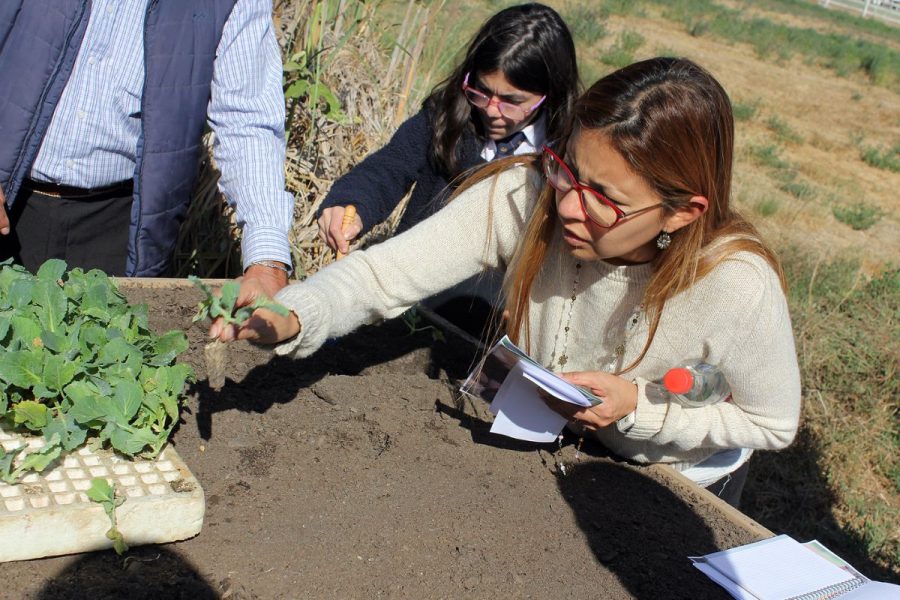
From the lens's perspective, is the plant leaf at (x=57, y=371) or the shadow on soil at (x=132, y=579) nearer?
the shadow on soil at (x=132, y=579)

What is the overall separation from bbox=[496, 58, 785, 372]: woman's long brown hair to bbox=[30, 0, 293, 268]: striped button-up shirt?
689 mm

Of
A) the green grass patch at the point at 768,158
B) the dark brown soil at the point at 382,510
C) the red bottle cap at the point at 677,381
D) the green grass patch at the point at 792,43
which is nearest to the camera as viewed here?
the dark brown soil at the point at 382,510

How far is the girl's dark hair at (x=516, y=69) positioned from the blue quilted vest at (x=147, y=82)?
80 centimetres

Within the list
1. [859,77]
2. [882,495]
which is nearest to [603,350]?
[882,495]

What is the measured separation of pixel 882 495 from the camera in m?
3.67

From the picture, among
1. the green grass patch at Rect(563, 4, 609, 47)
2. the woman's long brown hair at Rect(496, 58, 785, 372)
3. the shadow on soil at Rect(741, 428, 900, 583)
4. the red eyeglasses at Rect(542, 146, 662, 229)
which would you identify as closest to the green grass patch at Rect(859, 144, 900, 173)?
the green grass patch at Rect(563, 4, 609, 47)

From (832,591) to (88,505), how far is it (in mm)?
1326

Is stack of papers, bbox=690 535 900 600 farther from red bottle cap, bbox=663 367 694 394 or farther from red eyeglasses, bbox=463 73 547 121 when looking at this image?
red eyeglasses, bbox=463 73 547 121

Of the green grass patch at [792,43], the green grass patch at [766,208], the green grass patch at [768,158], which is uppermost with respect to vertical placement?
the green grass patch at [766,208]

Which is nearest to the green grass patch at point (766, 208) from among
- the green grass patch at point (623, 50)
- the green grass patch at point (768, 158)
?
the green grass patch at point (768, 158)

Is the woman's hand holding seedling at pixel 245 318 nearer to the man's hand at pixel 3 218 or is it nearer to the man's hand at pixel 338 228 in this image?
the man's hand at pixel 3 218

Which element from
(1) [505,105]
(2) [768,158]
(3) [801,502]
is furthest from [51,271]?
(2) [768,158]

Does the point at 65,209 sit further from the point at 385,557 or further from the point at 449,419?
the point at 385,557

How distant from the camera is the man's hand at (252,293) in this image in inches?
64.4
